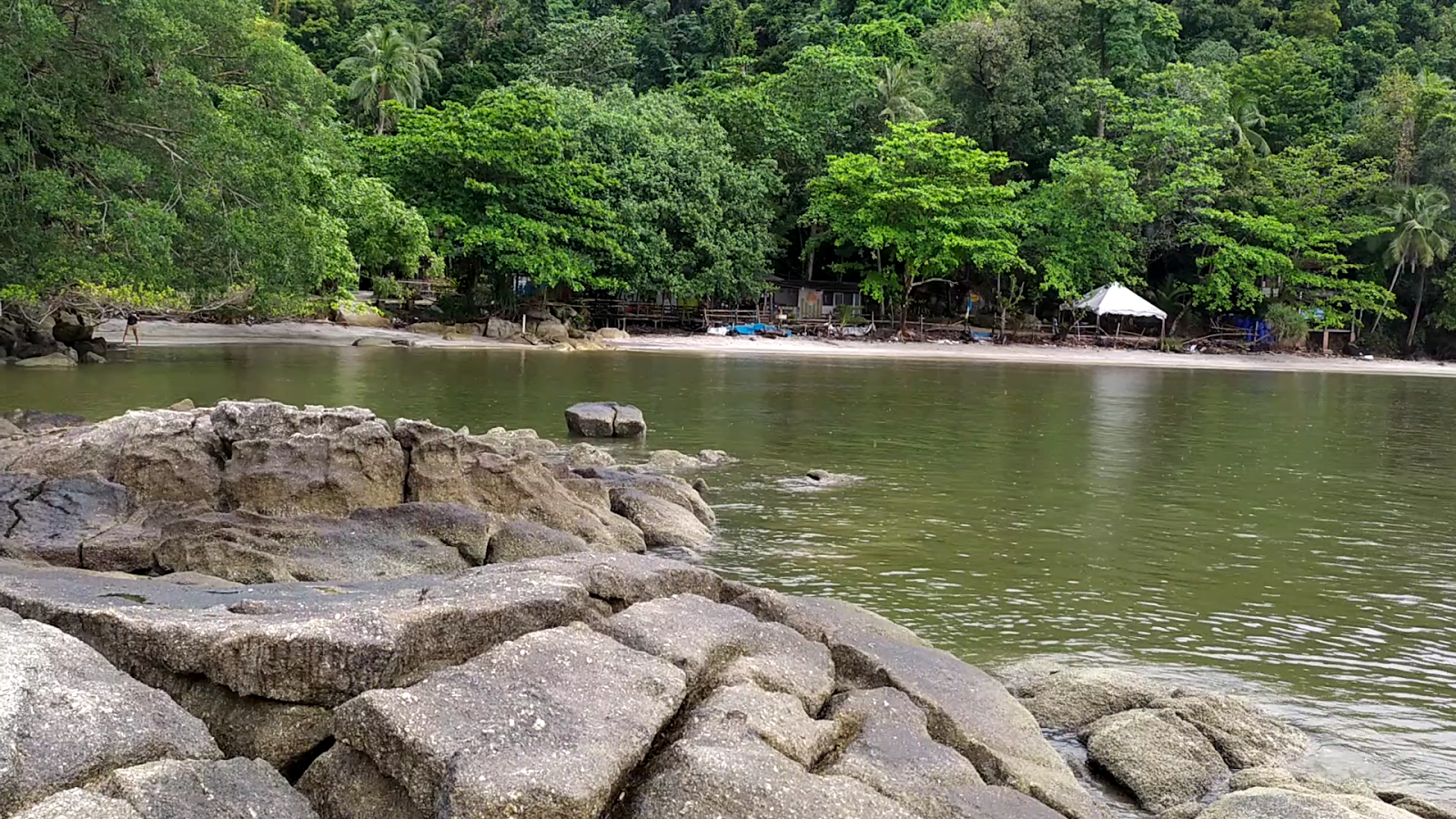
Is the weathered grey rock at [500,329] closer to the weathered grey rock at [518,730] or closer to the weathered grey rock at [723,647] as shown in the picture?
the weathered grey rock at [723,647]

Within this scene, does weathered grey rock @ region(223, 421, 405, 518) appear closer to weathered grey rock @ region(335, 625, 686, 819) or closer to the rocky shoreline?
the rocky shoreline

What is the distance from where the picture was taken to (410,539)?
31.1 ft

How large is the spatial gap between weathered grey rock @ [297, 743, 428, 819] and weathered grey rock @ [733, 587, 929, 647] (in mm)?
2743

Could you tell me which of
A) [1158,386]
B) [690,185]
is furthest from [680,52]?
[1158,386]

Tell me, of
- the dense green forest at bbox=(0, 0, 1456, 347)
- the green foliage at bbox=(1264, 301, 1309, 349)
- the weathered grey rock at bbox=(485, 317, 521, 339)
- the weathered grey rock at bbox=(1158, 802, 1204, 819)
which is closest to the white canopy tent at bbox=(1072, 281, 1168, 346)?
the dense green forest at bbox=(0, 0, 1456, 347)

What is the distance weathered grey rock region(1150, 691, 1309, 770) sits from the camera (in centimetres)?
691

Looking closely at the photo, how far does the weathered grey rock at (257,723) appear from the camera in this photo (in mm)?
4773

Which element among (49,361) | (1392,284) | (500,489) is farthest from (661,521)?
(1392,284)

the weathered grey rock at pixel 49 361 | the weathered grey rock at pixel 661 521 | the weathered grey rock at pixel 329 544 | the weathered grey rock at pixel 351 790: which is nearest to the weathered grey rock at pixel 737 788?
the weathered grey rock at pixel 351 790

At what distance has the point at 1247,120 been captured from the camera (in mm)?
55688

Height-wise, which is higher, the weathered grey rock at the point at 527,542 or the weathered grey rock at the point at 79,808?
the weathered grey rock at the point at 79,808

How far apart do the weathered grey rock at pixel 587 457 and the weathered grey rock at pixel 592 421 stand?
2.76 m

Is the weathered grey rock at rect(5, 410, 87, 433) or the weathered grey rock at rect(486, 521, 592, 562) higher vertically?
the weathered grey rock at rect(5, 410, 87, 433)

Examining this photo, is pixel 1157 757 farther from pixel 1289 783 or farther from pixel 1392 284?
pixel 1392 284
